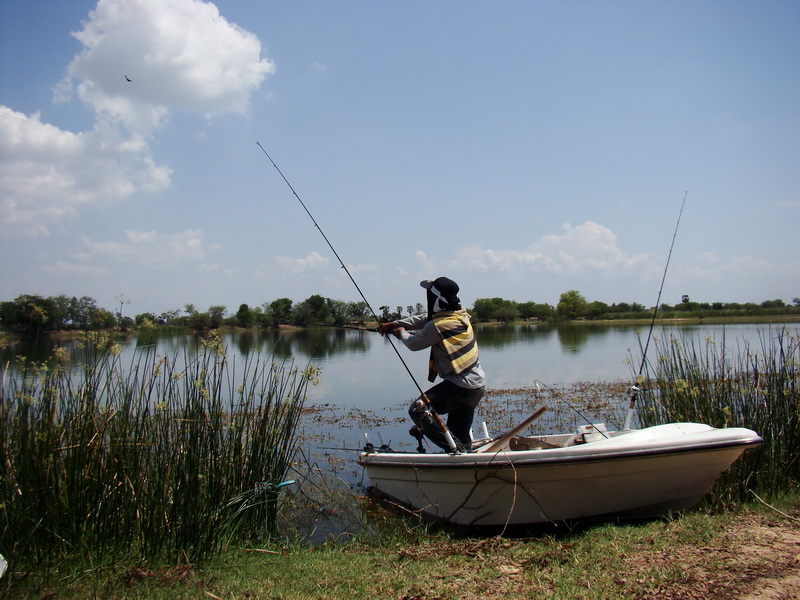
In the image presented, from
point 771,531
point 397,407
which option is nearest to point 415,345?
point 771,531

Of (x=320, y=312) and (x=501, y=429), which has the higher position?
(x=320, y=312)

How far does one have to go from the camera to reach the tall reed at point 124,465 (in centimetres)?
409

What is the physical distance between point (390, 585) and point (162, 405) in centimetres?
233

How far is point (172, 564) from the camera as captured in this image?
418 cm

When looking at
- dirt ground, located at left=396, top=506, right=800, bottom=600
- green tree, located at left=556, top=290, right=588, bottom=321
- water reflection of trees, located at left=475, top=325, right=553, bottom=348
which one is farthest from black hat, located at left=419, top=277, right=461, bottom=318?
green tree, located at left=556, top=290, right=588, bottom=321

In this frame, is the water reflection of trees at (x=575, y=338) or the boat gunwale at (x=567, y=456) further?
the water reflection of trees at (x=575, y=338)

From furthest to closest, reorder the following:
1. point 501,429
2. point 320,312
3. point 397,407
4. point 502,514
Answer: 1. point 397,407
2. point 501,429
3. point 320,312
4. point 502,514

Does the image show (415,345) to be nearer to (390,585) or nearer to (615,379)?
(390,585)

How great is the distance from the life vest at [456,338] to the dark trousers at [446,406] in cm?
28

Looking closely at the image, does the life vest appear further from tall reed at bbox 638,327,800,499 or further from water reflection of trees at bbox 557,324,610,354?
water reflection of trees at bbox 557,324,610,354

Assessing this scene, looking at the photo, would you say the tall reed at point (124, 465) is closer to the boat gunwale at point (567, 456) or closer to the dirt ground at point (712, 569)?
the boat gunwale at point (567, 456)

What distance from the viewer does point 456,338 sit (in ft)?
18.2

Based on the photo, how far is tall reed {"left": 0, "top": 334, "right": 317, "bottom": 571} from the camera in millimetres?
4090

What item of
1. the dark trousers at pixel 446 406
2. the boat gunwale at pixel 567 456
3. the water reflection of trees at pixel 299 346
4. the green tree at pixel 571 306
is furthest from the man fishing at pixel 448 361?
the green tree at pixel 571 306
